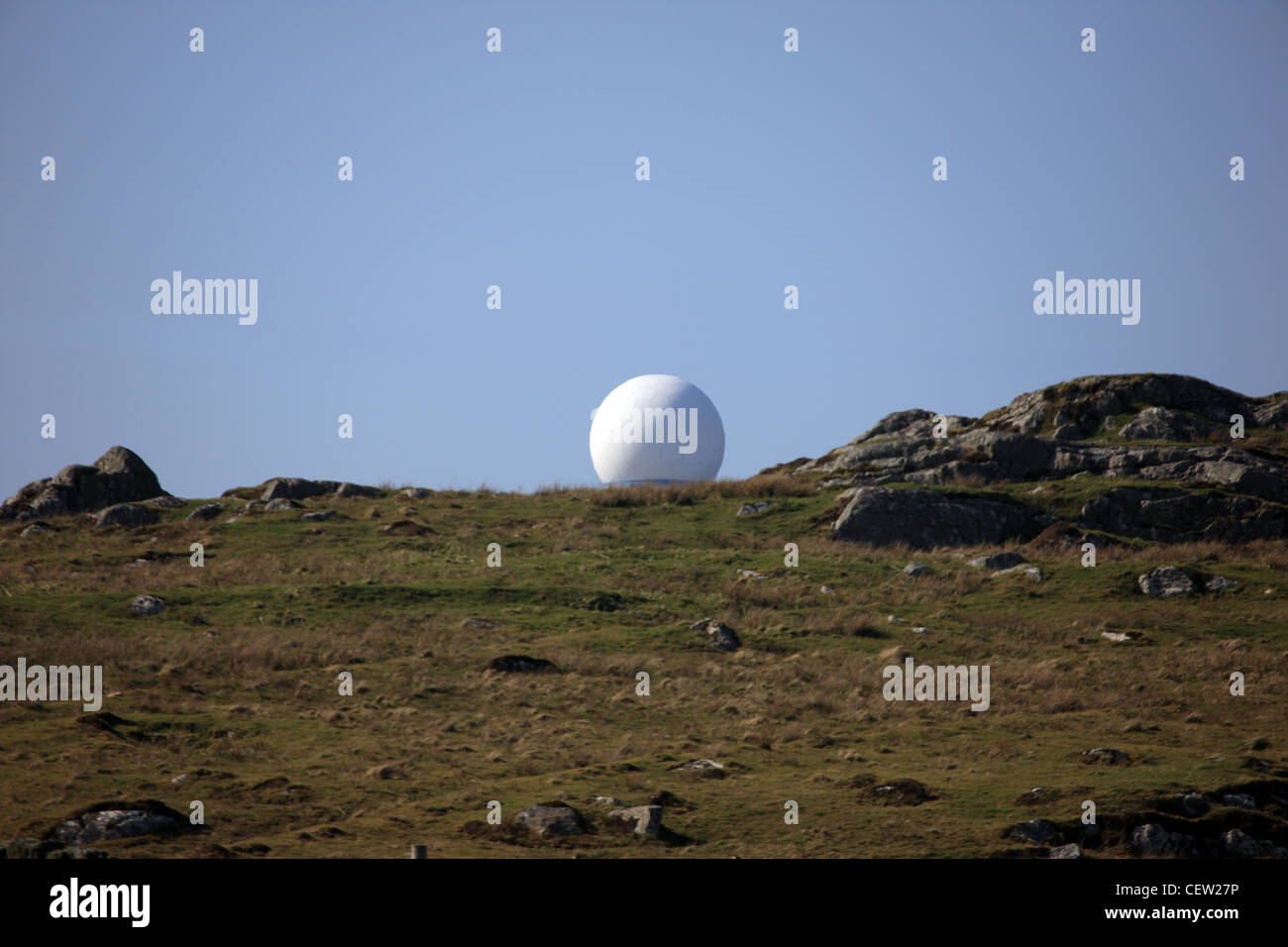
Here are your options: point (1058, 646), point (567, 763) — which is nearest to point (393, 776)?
point (567, 763)

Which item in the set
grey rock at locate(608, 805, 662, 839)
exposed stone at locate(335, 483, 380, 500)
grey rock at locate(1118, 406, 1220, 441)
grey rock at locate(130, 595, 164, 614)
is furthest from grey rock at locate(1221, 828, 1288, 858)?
exposed stone at locate(335, 483, 380, 500)

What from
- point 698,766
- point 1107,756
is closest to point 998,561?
point 1107,756

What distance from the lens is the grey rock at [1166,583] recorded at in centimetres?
4553

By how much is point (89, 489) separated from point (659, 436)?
3525cm

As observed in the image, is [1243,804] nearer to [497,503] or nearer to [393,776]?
[393,776]

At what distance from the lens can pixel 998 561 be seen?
5016cm

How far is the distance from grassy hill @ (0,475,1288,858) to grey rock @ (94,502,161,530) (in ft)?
5.52

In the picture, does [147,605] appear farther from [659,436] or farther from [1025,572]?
[659,436]

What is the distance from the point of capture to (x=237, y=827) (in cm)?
2353

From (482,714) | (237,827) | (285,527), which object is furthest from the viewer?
(285,527)

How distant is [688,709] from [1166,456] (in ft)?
131

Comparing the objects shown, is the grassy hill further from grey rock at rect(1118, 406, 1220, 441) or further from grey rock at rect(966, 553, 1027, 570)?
grey rock at rect(1118, 406, 1220, 441)

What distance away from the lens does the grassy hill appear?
24.3 meters

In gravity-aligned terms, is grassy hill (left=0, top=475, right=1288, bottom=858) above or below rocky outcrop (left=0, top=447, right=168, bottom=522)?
below
